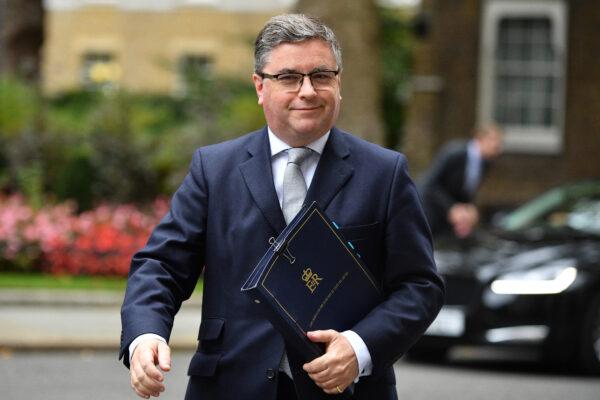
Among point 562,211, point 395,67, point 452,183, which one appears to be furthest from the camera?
point 395,67

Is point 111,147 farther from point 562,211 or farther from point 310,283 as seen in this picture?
point 310,283

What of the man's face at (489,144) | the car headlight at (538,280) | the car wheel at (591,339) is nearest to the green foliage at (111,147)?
the man's face at (489,144)

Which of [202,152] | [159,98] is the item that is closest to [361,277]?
[202,152]

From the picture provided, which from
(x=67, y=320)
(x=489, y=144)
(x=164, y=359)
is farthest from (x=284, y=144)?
(x=489, y=144)

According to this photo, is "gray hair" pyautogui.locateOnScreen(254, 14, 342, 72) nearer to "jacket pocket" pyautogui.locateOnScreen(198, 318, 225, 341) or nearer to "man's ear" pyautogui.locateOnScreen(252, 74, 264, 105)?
"man's ear" pyautogui.locateOnScreen(252, 74, 264, 105)

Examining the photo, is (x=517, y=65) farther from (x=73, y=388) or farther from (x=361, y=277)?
(x=361, y=277)

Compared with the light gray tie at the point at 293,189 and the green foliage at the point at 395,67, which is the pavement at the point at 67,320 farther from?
the green foliage at the point at 395,67

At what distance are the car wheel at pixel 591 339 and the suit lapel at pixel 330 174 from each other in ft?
23.7

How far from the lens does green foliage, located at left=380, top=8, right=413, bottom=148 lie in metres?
31.7

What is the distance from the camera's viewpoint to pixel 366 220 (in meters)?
3.76

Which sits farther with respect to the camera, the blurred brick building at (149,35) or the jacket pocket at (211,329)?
the blurred brick building at (149,35)

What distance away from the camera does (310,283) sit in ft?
11.8

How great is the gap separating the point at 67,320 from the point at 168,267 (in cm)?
953

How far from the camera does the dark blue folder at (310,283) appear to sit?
352 centimetres
